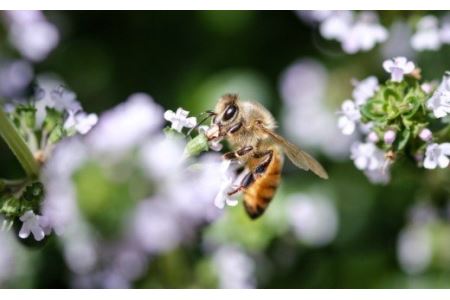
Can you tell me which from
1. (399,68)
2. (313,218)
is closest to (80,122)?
(399,68)

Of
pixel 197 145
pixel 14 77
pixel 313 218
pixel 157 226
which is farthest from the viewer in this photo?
pixel 313 218

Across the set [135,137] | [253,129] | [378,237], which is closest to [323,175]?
[253,129]

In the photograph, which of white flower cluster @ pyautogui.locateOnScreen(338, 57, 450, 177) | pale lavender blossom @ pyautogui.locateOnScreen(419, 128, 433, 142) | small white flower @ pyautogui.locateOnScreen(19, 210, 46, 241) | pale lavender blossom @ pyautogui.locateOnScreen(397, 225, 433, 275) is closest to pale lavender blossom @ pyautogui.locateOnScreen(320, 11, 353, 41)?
white flower cluster @ pyautogui.locateOnScreen(338, 57, 450, 177)

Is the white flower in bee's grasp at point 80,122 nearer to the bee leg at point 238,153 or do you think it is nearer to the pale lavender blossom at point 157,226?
the bee leg at point 238,153

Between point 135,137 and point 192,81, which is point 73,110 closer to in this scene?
point 135,137

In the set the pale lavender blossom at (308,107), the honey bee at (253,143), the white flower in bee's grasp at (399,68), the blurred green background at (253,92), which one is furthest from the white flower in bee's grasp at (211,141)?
the pale lavender blossom at (308,107)

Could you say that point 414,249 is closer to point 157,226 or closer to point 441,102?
point 157,226
